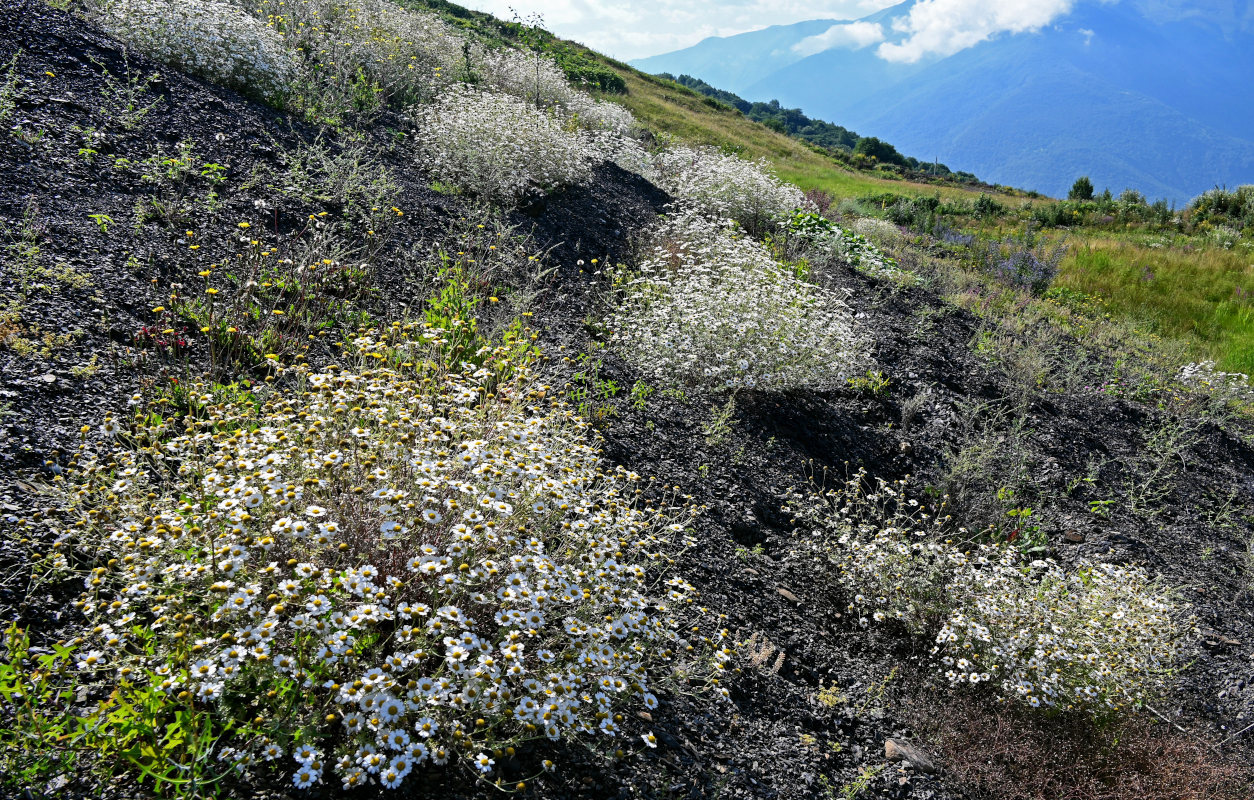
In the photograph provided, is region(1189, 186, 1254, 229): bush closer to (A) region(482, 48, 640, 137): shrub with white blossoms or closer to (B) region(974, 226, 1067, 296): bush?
(B) region(974, 226, 1067, 296): bush

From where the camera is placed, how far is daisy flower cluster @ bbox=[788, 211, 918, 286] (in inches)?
360

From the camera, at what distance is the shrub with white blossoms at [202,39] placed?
5.87m

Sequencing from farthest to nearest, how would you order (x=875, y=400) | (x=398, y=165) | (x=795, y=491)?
(x=398, y=165) < (x=875, y=400) < (x=795, y=491)

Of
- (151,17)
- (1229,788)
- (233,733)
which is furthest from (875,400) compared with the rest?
(151,17)

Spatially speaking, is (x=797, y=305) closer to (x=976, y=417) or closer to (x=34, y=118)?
(x=976, y=417)

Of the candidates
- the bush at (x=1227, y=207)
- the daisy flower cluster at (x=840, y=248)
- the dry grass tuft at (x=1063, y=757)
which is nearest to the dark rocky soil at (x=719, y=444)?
the dry grass tuft at (x=1063, y=757)

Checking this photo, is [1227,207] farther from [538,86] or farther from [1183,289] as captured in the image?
[538,86]

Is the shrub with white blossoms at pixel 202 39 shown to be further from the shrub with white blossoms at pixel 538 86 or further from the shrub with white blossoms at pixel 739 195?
the shrub with white blossoms at pixel 739 195

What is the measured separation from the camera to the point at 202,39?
611cm

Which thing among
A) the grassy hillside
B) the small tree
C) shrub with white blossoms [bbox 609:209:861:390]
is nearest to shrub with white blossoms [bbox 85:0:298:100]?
shrub with white blossoms [bbox 609:209:861:390]

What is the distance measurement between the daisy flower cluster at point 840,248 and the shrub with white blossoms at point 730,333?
3.36m

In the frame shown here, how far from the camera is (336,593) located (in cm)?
179

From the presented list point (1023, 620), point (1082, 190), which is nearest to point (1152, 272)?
point (1082, 190)

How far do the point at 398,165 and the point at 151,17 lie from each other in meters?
2.49
